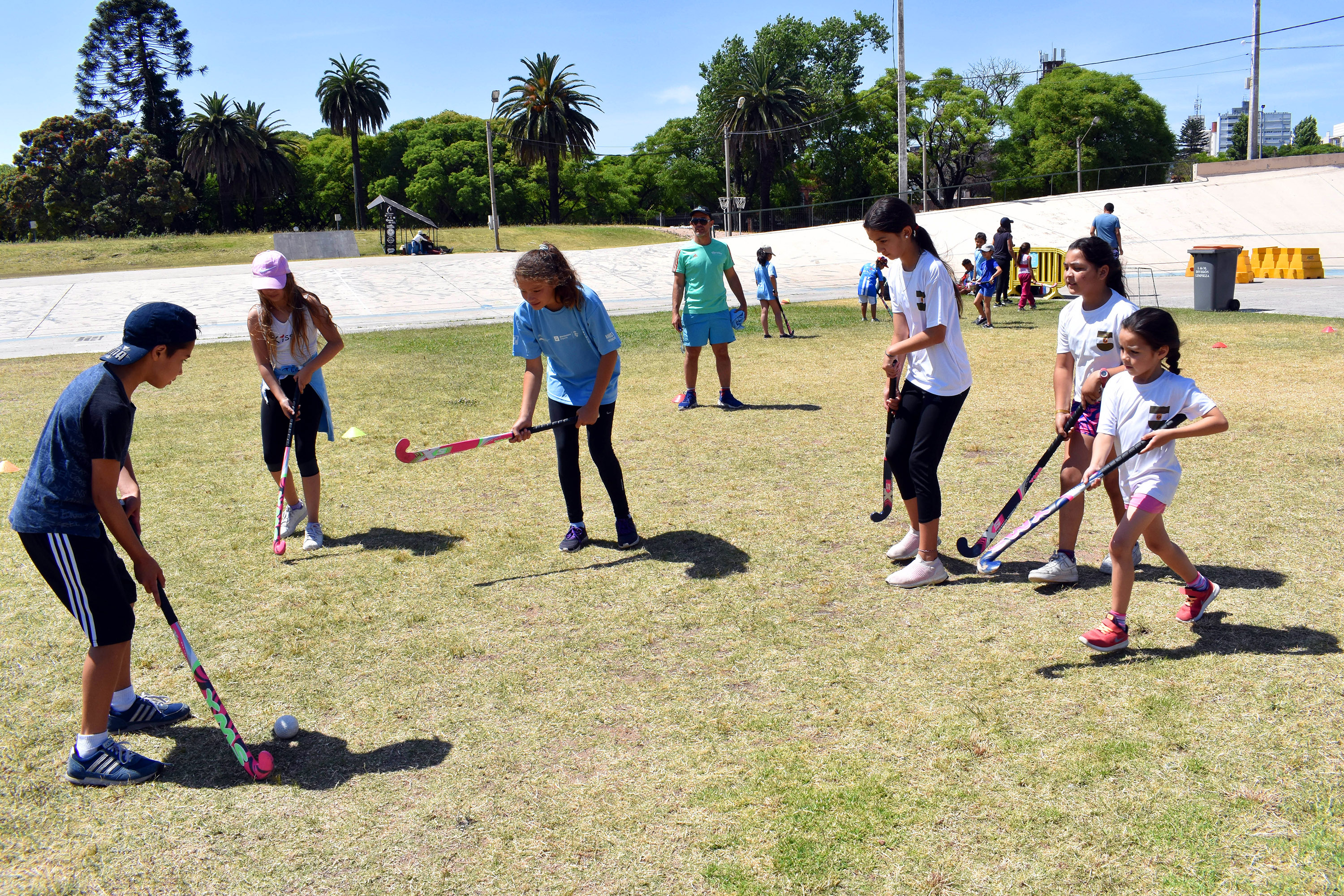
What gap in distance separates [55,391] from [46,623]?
31.0 ft

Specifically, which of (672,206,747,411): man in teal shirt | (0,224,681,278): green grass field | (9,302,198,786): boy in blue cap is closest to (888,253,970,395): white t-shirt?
(9,302,198,786): boy in blue cap

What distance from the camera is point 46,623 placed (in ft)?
16.1

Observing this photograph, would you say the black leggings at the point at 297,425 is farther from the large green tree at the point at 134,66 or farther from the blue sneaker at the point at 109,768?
the large green tree at the point at 134,66

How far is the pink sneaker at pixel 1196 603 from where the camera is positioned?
4.26m

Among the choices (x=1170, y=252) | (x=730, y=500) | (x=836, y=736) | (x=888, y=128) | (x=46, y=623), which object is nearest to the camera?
(x=836, y=736)

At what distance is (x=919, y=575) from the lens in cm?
498

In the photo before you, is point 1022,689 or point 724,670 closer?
point 1022,689

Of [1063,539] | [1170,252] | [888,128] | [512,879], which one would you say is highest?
[888,128]

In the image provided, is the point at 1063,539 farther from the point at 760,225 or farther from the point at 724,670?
the point at 760,225

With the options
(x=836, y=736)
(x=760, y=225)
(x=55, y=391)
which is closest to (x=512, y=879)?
(x=836, y=736)

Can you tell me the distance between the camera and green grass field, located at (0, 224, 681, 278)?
38312 mm

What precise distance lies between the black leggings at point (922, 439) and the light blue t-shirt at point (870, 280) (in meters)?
11.8

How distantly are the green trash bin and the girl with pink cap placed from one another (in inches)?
645

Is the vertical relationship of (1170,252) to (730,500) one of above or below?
above
